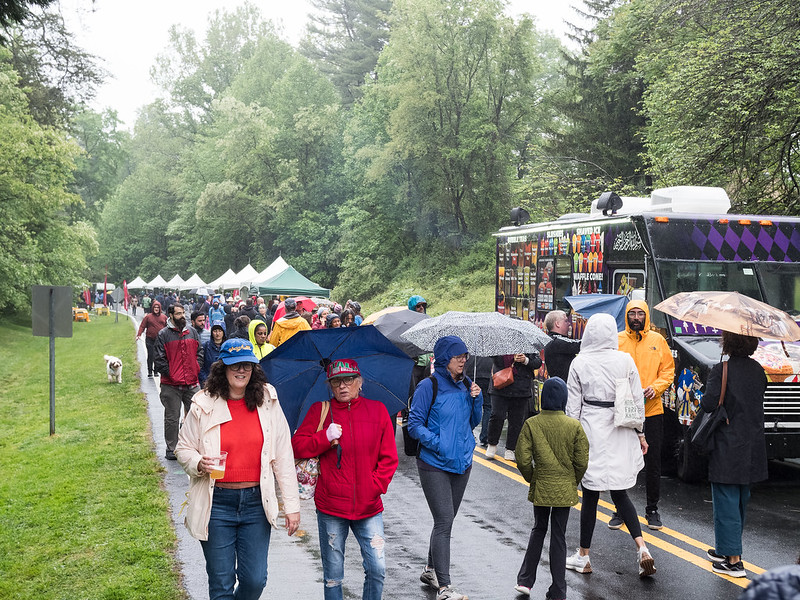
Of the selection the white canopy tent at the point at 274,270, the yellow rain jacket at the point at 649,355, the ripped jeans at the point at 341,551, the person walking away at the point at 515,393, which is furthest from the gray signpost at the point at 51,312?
the white canopy tent at the point at 274,270

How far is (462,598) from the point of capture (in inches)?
243

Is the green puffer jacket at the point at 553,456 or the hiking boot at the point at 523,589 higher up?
the green puffer jacket at the point at 553,456

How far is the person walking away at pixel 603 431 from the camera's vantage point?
7.05 m

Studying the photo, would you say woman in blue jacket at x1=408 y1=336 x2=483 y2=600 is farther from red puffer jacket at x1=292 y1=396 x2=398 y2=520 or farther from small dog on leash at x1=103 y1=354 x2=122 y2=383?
small dog on leash at x1=103 y1=354 x2=122 y2=383

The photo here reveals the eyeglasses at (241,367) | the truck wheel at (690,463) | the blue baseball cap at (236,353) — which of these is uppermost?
the blue baseball cap at (236,353)

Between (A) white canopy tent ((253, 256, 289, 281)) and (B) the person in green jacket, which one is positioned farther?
(A) white canopy tent ((253, 256, 289, 281))

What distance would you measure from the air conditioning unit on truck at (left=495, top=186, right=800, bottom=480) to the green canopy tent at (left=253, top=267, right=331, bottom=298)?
2156 cm

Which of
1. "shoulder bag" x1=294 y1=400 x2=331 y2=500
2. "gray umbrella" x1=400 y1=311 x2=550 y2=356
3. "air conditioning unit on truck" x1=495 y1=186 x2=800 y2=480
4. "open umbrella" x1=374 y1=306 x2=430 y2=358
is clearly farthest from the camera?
"open umbrella" x1=374 y1=306 x2=430 y2=358

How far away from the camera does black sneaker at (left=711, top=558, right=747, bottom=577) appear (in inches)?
272

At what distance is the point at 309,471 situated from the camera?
213 inches

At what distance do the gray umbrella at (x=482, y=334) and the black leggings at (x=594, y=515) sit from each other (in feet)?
4.42

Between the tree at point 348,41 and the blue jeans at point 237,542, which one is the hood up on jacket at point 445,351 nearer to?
the blue jeans at point 237,542

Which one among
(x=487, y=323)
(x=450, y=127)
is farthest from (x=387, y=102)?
(x=487, y=323)

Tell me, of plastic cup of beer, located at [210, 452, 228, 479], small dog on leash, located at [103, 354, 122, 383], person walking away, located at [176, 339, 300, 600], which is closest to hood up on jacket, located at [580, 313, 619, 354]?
person walking away, located at [176, 339, 300, 600]
